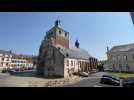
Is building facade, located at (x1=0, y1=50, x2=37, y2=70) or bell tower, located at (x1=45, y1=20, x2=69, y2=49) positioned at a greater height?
bell tower, located at (x1=45, y1=20, x2=69, y2=49)

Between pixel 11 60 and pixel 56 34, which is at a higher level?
pixel 56 34

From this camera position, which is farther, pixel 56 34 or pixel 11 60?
pixel 11 60

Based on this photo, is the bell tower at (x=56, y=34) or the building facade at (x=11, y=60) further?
the building facade at (x=11, y=60)

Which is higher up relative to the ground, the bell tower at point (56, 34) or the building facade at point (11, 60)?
the bell tower at point (56, 34)

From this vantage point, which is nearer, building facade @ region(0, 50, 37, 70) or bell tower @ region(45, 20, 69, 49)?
bell tower @ region(45, 20, 69, 49)
